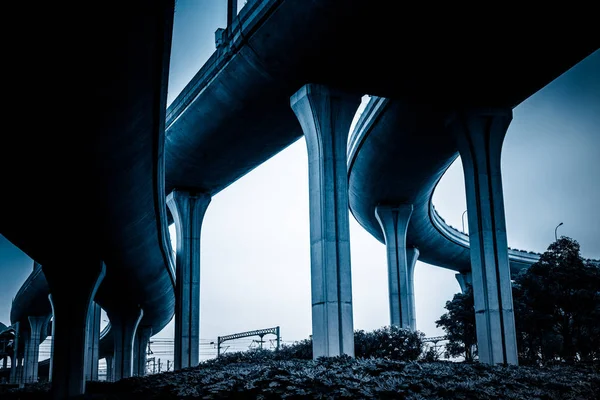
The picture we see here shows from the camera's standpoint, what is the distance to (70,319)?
28.6 meters

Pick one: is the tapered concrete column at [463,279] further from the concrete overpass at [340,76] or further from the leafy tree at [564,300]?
the concrete overpass at [340,76]

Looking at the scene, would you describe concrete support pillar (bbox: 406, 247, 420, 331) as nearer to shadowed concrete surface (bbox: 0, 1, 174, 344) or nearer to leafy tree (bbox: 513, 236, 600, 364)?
leafy tree (bbox: 513, 236, 600, 364)

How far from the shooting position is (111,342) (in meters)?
89.1

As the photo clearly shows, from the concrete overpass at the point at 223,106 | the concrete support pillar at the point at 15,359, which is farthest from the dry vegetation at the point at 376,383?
the concrete support pillar at the point at 15,359

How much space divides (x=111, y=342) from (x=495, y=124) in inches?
2955

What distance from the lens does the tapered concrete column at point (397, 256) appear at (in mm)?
43094

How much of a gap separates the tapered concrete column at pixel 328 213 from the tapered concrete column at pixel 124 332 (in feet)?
114

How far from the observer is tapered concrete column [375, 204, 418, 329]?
43094 millimetres

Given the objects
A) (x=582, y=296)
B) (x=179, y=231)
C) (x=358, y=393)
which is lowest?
(x=358, y=393)

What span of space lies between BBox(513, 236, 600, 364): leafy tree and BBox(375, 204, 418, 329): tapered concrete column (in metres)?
8.80

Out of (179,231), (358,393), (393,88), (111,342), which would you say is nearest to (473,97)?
(393,88)

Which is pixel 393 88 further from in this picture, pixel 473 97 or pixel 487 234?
pixel 487 234

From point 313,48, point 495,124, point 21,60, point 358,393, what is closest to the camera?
point 21,60

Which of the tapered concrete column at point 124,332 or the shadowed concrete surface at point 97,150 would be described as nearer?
the shadowed concrete surface at point 97,150
